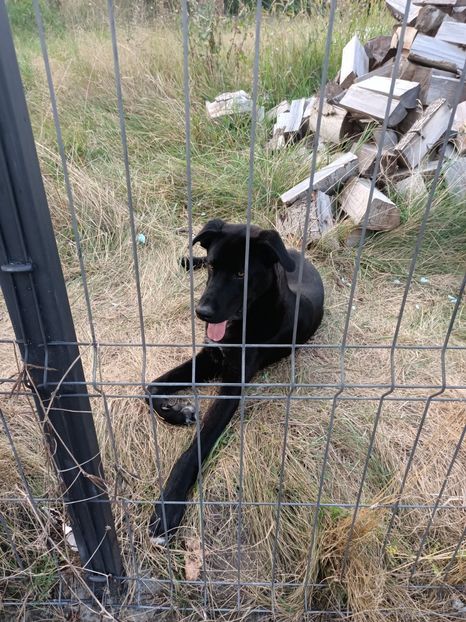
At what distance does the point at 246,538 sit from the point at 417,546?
2.07 feet

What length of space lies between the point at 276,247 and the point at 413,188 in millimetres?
1968

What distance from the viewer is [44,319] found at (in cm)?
140

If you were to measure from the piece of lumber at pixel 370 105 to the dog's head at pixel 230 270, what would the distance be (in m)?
2.22

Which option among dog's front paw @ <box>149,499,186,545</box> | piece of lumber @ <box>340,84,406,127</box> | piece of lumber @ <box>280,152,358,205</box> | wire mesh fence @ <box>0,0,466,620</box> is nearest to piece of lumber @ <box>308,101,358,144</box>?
piece of lumber @ <box>340,84,406,127</box>

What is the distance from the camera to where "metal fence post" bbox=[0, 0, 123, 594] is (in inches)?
46.5

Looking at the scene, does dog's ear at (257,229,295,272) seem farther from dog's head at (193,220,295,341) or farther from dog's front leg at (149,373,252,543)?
dog's front leg at (149,373,252,543)

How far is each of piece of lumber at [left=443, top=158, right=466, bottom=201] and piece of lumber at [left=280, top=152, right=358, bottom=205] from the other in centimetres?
66

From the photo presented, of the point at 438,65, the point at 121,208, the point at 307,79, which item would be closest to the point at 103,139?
the point at 121,208

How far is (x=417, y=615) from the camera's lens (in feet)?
6.15

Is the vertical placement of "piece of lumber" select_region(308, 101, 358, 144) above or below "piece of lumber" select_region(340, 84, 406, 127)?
below

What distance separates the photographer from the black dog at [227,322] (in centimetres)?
216

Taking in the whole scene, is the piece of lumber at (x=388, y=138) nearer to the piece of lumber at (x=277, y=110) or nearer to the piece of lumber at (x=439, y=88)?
the piece of lumber at (x=439, y=88)

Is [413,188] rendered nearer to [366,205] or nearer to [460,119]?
[366,205]

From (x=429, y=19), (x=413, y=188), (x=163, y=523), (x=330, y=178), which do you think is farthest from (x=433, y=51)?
(x=163, y=523)
